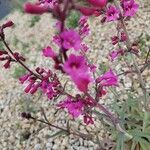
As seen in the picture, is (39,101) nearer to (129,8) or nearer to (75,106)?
(129,8)

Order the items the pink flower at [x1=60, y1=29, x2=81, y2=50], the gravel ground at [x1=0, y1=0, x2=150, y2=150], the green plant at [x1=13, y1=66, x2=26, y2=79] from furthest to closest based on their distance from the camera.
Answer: the green plant at [x1=13, y1=66, x2=26, y2=79], the gravel ground at [x1=0, y1=0, x2=150, y2=150], the pink flower at [x1=60, y1=29, x2=81, y2=50]

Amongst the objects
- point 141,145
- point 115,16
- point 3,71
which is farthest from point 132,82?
point 3,71

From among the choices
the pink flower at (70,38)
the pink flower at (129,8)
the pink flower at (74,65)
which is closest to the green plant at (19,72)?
the pink flower at (129,8)

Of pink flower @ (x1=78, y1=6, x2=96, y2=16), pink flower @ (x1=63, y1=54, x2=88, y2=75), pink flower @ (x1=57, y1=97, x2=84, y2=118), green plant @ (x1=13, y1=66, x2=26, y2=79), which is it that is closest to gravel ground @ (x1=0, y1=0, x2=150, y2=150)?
green plant @ (x1=13, y1=66, x2=26, y2=79)

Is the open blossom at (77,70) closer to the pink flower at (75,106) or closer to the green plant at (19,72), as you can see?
the pink flower at (75,106)

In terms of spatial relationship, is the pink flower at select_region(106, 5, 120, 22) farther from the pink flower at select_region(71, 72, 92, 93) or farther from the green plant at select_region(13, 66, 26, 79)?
the green plant at select_region(13, 66, 26, 79)
